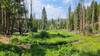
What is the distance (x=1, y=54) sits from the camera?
68.6 ft

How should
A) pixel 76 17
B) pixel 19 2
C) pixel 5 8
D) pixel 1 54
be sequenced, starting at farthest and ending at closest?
pixel 76 17, pixel 19 2, pixel 5 8, pixel 1 54

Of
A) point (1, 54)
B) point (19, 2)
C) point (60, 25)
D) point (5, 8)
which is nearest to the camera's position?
point (1, 54)

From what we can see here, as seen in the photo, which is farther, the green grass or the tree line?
the tree line

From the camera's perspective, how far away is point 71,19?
138375 millimetres

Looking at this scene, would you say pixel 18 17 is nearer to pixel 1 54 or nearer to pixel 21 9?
pixel 21 9

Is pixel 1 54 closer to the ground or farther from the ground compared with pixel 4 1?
closer to the ground

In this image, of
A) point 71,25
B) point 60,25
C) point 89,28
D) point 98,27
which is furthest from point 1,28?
point 60,25

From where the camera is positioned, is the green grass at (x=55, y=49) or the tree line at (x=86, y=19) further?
the tree line at (x=86, y=19)

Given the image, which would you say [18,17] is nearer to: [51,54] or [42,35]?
[42,35]

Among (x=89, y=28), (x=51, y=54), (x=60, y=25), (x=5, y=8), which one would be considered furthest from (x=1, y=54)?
(x=60, y=25)

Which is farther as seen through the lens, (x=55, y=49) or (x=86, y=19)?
(x=86, y=19)

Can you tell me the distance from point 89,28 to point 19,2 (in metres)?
38.8

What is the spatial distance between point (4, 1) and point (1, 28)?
10509 millimetres

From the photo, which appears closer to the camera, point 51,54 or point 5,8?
point 51,54
